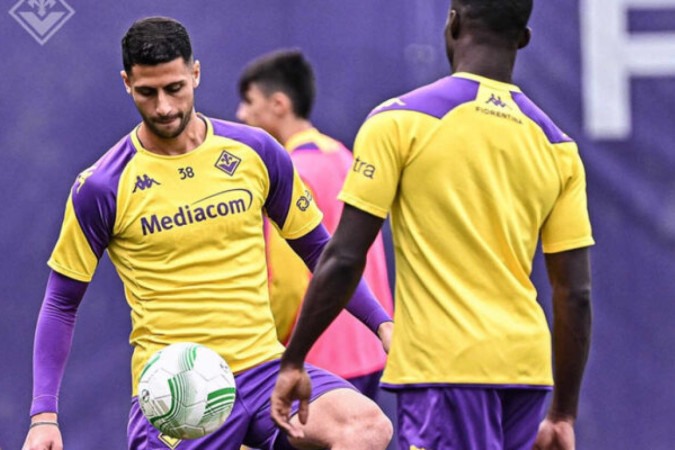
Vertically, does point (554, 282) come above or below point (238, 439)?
above

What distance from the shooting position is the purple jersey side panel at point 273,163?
5.07m

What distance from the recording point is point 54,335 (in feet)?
16.4

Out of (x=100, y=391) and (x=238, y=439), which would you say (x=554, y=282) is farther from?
(x=100, y=391)

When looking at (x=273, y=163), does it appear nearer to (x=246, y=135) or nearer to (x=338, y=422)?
(x=246, y=135)

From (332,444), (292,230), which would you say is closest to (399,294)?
(332,444)

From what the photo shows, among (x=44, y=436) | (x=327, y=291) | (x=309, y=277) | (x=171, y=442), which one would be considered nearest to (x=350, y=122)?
(x=309, y=277)

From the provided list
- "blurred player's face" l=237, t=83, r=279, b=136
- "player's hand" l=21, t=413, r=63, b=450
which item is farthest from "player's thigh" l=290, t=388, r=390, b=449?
"blurred player's face" l=237, t=83, r=279, b=136

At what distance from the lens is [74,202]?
491 cm

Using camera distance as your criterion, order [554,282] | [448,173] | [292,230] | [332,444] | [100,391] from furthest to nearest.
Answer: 1. [100,391]
2. [292,230]
3. [332,444]
4. [554,282]
5. [448,173]

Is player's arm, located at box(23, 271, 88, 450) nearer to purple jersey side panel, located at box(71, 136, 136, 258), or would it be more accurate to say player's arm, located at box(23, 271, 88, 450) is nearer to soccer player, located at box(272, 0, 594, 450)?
purple jersey side panel, located at box(71, 136, 136, 258)

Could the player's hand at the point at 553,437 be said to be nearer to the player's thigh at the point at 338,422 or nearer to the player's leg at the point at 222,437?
the player's thigh at the point at 338,422

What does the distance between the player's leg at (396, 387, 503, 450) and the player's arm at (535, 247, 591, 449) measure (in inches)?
11.2

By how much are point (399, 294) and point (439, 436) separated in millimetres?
413

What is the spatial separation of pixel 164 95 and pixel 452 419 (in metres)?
1.69
